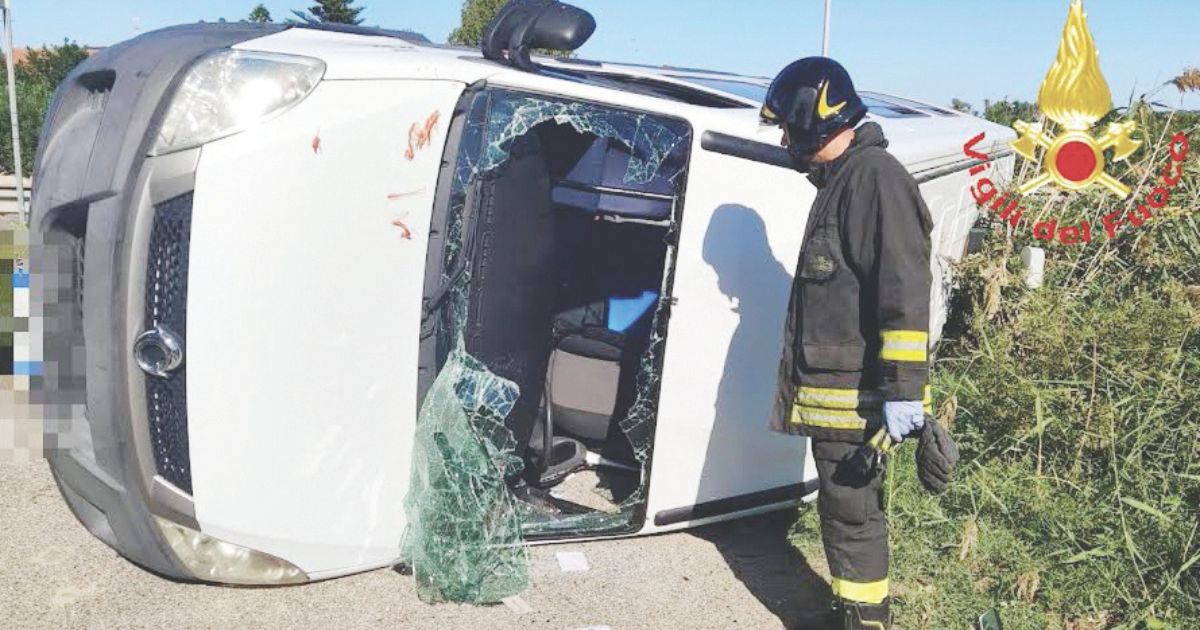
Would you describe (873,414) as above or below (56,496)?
above

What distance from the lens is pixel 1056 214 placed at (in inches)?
186

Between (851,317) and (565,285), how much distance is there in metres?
1.59

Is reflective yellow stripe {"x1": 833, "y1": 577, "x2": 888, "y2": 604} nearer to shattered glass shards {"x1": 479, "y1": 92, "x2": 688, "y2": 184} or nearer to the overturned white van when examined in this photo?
the overturned white van

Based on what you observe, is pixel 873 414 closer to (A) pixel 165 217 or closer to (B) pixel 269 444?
(B) pixel 269 444

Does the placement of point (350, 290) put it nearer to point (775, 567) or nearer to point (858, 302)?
point (858, 302)

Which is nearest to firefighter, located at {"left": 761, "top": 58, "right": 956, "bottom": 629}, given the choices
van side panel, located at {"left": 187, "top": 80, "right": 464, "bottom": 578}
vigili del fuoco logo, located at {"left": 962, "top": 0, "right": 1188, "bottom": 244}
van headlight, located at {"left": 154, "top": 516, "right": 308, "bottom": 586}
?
van side panel, located at {"left": 187, "top": 80, "right": 464, "bottom": 578}

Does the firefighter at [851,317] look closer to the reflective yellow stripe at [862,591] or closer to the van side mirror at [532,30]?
the reflective yellow stripe at [862,591]

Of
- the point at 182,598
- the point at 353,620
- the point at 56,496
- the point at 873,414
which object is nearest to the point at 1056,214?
the point at 873,414

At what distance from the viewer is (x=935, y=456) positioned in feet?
8.66

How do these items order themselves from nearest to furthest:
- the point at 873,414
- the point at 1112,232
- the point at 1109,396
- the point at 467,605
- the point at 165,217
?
the point at 165,217 → the point at 873,414 → the point at 467,605 → the point at 1109,396 → the point at 1112,232

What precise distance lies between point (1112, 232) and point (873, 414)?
248cm

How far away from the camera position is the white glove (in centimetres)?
256

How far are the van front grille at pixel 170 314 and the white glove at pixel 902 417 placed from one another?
1.81 m

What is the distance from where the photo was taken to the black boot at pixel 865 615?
2.79 meters
